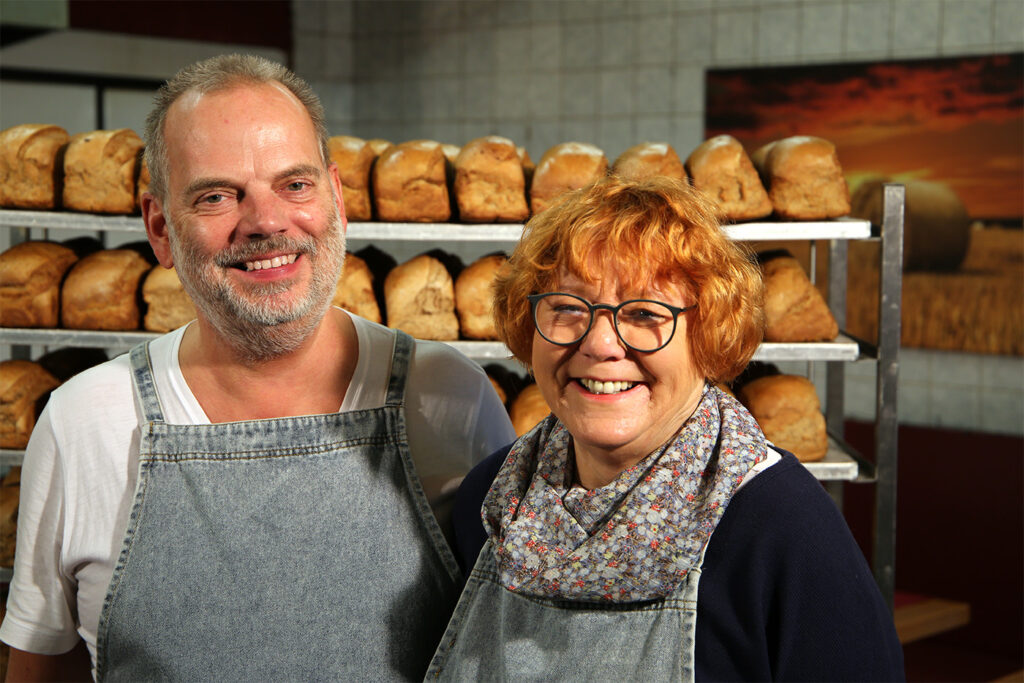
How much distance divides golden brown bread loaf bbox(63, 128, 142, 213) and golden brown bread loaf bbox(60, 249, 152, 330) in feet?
0.57

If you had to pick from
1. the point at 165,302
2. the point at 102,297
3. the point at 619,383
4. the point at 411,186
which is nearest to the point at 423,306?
the point at 411,186

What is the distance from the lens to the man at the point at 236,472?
1243 mm

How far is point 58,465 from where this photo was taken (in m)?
1.30

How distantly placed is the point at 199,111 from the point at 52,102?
408 centimetres

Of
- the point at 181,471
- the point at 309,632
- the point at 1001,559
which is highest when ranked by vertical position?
the point at 181,471

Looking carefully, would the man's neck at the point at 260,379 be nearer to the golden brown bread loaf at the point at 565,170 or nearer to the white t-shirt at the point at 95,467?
the white t-shirt at the point at 95,467

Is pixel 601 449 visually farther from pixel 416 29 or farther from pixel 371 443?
pixel 416 29

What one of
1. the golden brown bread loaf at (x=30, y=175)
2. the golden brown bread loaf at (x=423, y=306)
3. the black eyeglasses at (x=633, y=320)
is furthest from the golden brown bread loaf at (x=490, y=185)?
the black eyeglasses at (x=633, y=320)

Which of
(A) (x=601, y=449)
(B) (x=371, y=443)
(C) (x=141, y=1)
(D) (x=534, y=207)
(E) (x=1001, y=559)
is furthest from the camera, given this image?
(C) (x=141, y=1)

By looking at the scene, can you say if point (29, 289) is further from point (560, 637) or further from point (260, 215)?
point (560, 637)

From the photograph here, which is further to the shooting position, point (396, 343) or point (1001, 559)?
point (1001, 559)

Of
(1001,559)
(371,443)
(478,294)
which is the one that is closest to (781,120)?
(1001,559)

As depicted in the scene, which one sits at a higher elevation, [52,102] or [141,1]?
[141,1]

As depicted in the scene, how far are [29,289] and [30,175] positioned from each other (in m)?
0.30
